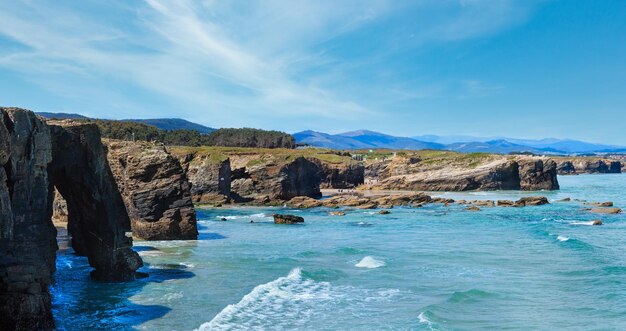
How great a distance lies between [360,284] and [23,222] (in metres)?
15.2

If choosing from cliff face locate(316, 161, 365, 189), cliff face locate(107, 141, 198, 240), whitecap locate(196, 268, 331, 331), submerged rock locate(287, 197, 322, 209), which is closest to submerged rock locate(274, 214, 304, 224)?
cliff face locate(107, 141, 198, 240)

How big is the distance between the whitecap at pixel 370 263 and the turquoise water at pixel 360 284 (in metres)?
0.06

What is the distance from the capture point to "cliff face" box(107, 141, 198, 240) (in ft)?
120

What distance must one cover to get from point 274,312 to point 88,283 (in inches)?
354

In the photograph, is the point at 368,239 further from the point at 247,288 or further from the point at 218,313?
the point at 218,313

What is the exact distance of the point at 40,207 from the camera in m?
18.1

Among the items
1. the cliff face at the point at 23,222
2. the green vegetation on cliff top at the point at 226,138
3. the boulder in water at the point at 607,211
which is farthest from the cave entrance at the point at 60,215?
the green vegetation on cliff top at the point at 226,138

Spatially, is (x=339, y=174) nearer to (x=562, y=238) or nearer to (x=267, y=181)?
(x=267, y=181)

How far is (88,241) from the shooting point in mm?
25656

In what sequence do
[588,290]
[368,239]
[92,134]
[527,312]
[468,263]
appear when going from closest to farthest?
1. [527,312]
2. [92,134]
3. [588,290]
4. [468,263]
5. [368,239]

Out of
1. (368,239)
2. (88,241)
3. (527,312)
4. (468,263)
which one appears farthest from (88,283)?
(368,239)

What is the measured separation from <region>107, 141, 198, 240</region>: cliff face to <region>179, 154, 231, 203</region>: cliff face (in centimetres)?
3708

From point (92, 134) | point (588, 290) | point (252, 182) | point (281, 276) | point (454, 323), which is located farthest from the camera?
point (252, 182)

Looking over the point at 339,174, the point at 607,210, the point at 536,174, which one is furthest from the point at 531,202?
the point at 339,174
